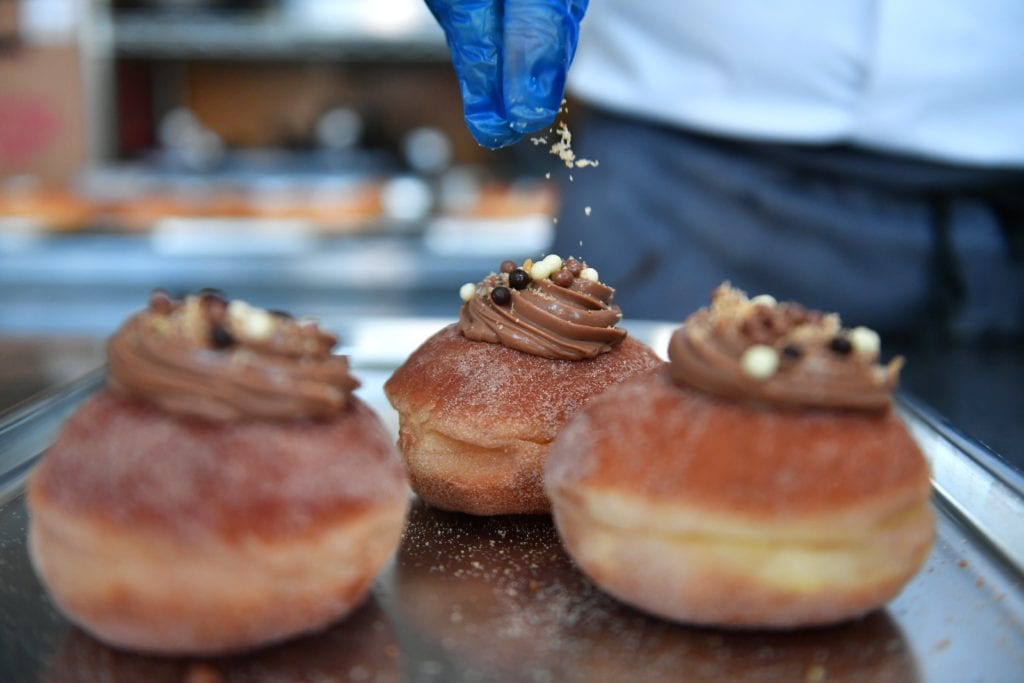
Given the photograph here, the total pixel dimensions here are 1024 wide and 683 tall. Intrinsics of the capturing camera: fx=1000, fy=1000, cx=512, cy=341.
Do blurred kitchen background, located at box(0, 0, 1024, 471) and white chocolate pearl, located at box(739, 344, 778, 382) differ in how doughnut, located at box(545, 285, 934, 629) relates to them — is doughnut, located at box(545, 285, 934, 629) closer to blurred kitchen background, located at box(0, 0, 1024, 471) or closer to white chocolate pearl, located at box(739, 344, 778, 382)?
white chocolate pearl, located at box(739, 344, 778, 382)

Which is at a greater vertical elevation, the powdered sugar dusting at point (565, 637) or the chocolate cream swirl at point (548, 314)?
the chocolate cream swirl at point (548, 314)

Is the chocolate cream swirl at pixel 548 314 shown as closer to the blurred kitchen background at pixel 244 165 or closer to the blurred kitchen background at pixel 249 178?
the blurred kitchen background at pixel 249 178

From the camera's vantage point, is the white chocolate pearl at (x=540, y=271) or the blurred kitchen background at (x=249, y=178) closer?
the white chocolate pearl at (x=540, y=271)

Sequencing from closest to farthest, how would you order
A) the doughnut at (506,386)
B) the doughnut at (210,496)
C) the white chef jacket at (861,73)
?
1. the doughnut at (210,496)
2. the doughnut at (506,386)
3. the white chef jacket at (861,73)

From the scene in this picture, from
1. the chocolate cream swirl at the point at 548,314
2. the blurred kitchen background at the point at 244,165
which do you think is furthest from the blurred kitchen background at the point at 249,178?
the chocolate cream swirl at the point at 548,314

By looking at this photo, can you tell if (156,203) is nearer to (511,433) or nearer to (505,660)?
(511,433)
